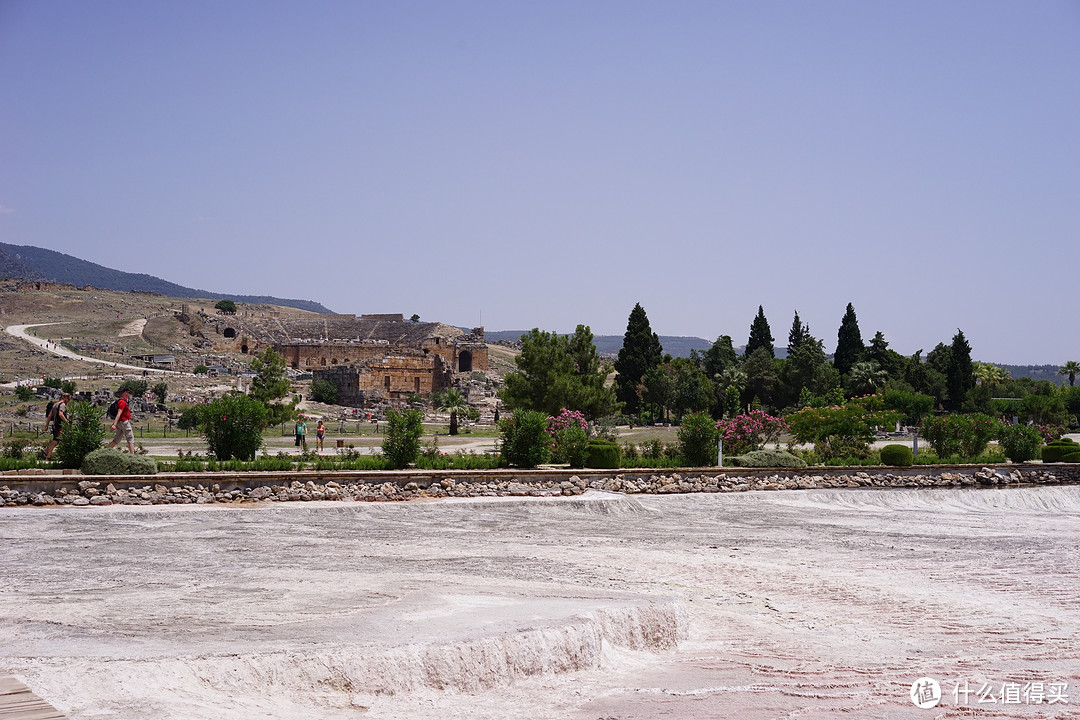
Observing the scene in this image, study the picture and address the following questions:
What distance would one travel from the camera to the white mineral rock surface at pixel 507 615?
7688mm

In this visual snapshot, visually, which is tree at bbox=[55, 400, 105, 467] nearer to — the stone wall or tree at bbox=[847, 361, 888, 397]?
tree at bbox=[847, 361, 888, 397]

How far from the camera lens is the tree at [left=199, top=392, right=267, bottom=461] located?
2109 centimetres

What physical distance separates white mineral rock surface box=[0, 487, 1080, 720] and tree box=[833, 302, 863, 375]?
42.5 meters

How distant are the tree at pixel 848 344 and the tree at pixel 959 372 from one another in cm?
532

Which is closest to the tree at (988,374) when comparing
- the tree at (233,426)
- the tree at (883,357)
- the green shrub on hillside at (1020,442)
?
the tree at (883,357)

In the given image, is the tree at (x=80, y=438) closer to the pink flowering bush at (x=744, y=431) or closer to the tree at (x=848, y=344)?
the pink flowering bush at (x=744, y=431)

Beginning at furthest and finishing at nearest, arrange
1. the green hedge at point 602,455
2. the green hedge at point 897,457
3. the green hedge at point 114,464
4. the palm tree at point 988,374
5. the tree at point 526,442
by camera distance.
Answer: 1. the palm tree at point 988,374
2. the green hedge at point 897,457
3. the green hedge at point 602,455
4. the tree at point 526,442
5. the green hedge at point 114,464

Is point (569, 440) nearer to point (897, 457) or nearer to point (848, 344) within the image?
point (897, 457)

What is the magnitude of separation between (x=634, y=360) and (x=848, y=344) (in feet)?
49.4

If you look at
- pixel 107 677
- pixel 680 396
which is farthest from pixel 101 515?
pixel 680 396

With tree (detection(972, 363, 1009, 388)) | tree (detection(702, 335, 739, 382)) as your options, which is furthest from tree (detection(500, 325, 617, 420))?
tree (detection(972, 363, 1009, 388))

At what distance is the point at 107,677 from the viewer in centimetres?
709

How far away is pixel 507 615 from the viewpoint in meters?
9.44

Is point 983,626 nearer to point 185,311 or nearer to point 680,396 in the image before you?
point 680,396
